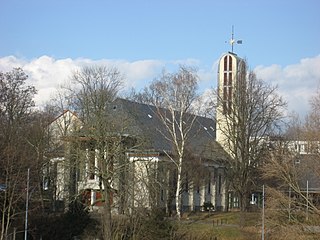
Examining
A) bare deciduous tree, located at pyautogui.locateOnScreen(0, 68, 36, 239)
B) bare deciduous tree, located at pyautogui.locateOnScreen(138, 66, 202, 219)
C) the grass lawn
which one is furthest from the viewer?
bare deciduous tree, located at pyautogui.locateOnScreen(138, 66, 202, 219)

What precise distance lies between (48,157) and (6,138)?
6.52m

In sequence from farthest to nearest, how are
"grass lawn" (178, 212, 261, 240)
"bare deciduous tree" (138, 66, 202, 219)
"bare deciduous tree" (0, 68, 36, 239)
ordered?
"bare deciduous tree" (138, 66, 202, 219) < "grass lawn" (178, 212, 261, 240) < "bare deciduous tree" (0, 68, 36, 239)

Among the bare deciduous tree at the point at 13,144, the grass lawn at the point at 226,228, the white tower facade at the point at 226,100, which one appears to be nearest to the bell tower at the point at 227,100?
the white tower facade at the point at 226,100

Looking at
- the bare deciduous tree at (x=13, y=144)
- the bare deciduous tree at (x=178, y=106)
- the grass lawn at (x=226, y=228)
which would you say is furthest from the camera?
the bare deciduous tree at (x=178, y=106)

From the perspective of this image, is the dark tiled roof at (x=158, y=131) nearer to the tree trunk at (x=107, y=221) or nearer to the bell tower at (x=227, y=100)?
the bell tower at (x=227, y=100)

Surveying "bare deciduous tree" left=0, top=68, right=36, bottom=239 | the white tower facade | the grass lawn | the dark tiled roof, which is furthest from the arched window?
"bare deciduous tree" left=0, top=68, right=36, bottom=239

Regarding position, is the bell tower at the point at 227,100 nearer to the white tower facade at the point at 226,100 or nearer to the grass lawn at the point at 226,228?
the white tower facade at the point at 226,100

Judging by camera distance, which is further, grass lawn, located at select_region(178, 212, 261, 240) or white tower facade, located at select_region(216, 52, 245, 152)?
white tower facade, located at select_region(216, 52, 245, 152)

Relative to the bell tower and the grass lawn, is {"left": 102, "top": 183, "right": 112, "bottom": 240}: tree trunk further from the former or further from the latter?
the bell tower

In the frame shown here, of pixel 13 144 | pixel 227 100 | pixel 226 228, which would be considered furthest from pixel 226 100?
pixel 13 144

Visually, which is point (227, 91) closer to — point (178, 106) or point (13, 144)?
point (178, 106)

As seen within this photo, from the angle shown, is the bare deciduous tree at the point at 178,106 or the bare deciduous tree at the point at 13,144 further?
the bare deciduous tree at the point at 178,106

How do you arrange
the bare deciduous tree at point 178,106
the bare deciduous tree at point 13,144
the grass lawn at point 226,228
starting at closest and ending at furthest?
the bare deciduous tree at point 13,144, the grass lawn at point 226,228, the bare deciduous tree at point 178,106

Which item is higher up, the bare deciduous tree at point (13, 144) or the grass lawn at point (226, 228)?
the bare deciduous tree at point (13, 144)
